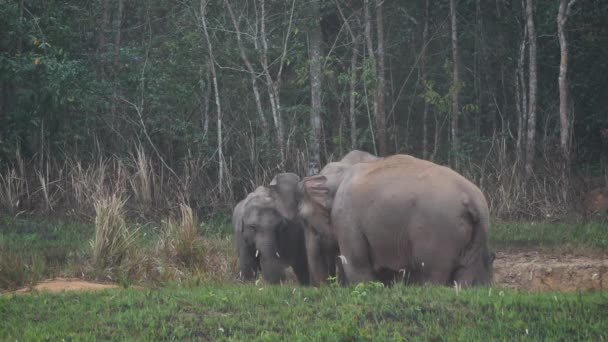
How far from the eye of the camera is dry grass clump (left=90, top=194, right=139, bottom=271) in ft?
44.1

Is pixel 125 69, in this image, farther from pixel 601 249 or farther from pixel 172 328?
pixel 172 328

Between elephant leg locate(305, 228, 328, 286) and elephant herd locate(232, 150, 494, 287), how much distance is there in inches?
0.5

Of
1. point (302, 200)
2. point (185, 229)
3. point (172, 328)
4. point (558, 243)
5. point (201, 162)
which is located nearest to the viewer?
point (172, 328)

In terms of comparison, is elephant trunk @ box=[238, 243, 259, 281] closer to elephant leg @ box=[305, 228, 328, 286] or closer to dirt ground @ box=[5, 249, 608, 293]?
elephant leg @ box=[305, 228, 328, 286]

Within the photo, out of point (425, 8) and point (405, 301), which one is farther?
point (425, 8)

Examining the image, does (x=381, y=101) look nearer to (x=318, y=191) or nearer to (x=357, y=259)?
(x=318, y=191)

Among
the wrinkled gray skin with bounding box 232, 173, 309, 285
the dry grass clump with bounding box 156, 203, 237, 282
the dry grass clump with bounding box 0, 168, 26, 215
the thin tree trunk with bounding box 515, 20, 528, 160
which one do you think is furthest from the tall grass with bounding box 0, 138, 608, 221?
the wrinkled gray skin with bounding box 232, 173, 309, 285

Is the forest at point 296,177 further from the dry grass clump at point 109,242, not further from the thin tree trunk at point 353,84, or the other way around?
the thin tree trunk at point 353,84

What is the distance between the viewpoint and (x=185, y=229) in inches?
572

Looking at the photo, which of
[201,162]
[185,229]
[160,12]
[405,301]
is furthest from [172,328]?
[160,12]

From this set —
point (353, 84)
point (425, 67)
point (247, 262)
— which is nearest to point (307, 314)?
point (247, 262)

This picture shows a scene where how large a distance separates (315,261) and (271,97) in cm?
1015

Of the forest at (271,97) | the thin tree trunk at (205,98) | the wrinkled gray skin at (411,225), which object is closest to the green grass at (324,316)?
the wrinkled gray skin at (411,225)

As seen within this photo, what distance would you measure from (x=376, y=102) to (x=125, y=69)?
6.50m
